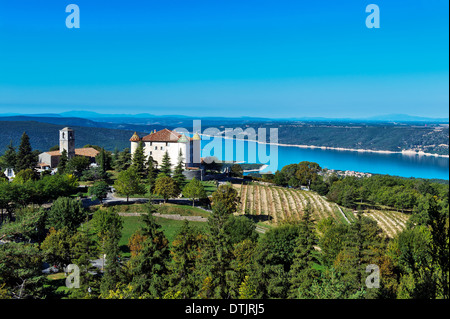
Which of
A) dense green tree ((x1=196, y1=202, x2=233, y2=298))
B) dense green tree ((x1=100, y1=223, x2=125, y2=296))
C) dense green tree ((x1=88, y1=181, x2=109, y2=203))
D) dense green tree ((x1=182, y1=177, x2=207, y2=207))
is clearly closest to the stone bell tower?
dense green tree ((x1=88, y1=181, x2=109, y2=203))

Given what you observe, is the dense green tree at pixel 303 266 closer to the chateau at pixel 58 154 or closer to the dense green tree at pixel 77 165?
the dense green tree at pixel 77 165

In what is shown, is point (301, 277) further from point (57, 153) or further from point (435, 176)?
point (435, 176)

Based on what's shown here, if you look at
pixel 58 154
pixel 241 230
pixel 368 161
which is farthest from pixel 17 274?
pixel 368 161

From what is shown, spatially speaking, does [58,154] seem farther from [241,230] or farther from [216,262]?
[216,262]

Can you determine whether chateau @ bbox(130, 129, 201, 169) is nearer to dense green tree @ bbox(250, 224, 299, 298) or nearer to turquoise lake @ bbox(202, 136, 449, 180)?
dense green tree @ bbox(250, 224, 299, 298)

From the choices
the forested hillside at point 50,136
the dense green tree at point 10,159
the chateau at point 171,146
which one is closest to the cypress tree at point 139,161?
the chateau at point 171,146
